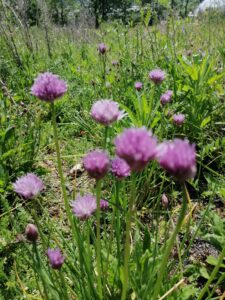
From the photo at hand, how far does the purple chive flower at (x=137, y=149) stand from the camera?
0.54 meters

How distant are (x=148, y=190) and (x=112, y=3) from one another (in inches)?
1370

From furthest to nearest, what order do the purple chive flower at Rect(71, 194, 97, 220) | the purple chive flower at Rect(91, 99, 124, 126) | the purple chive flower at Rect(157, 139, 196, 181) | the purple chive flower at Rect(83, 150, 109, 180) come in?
the purple chive flower at Rect(71, 194, 97, 220) < the purple chive flower at Rect(91, 99, 124, 126) < the purple chive flower at Rect(83, 150, 109, 180) < the purple chive flower at Rect(157, 139, 196, 181)

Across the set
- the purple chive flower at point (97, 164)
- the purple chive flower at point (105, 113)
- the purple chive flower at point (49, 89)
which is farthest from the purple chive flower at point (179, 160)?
the purple chive flower at point (49, 89)

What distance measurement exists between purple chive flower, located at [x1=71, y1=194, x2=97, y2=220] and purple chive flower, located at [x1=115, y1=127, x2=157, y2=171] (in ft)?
1.31

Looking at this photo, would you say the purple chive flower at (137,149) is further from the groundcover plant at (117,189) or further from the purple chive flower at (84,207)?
the purple chive flower at (84,207)

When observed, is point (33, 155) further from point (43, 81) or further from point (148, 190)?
point (43, 81)

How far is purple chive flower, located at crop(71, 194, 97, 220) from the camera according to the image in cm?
91

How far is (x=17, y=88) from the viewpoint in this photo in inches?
117

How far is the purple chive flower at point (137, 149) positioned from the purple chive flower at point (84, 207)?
0.40m

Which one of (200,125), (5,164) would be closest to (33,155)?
(5,164)

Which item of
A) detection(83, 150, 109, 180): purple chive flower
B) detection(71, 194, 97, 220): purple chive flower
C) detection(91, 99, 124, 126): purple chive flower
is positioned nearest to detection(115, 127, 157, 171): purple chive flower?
detection(83, 150, 109, 180): purple chive flower

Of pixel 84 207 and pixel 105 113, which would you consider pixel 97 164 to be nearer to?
pixel 105 113

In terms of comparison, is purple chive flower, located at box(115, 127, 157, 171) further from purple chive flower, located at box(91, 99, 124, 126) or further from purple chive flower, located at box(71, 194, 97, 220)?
purple chive flower, located at box(71, 194, 97, 220)

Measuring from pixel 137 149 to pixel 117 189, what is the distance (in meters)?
0.46
